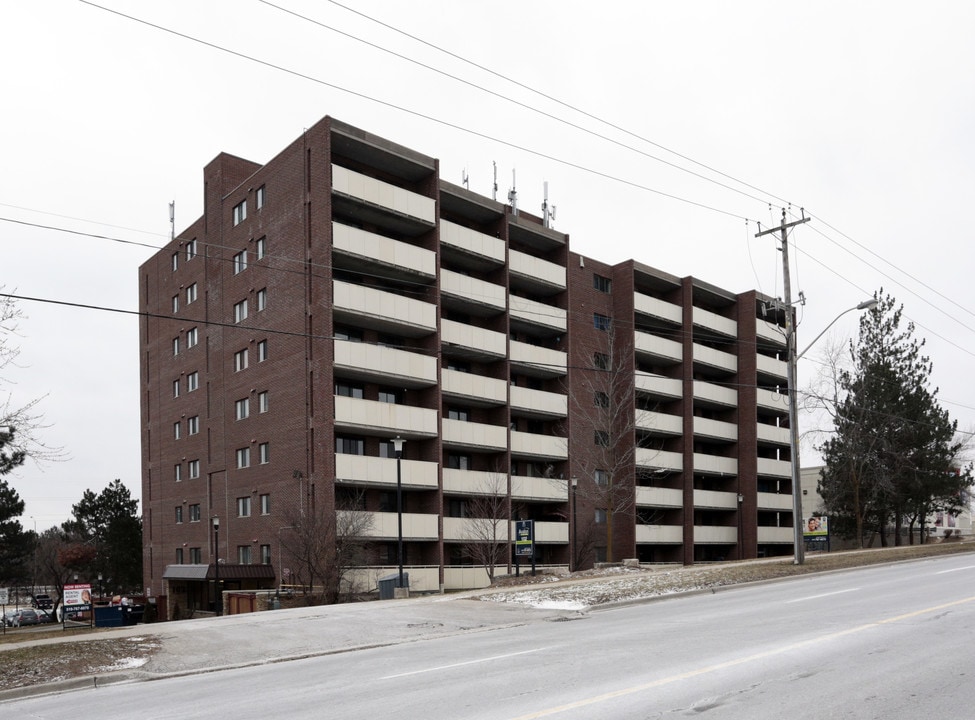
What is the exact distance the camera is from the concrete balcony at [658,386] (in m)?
57.8

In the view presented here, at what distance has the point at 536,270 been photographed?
5259cm

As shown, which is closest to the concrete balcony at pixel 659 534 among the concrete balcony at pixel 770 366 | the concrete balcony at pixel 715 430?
the concrete balcony at pixel 715 430

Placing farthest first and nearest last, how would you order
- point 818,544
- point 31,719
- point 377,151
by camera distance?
point 818,544 < point 377,151 < point 31,719

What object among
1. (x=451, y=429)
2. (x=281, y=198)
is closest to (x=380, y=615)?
(x=451, y=429)

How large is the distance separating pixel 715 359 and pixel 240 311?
33.5 m

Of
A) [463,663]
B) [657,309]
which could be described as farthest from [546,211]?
[463,663]

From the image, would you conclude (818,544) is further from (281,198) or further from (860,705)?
(860,705)

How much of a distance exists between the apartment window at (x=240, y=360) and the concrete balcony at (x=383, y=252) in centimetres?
934

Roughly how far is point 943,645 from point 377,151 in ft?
120

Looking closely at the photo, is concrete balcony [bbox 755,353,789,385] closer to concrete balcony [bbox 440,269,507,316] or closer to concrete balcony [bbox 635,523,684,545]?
concrete balcony [bbox 635,523,684,545]

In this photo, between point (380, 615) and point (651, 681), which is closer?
point (651, 681)

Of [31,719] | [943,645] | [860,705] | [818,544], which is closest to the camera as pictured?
[860,705]

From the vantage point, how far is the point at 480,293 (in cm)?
4800

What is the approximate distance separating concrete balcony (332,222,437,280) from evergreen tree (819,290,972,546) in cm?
2990
